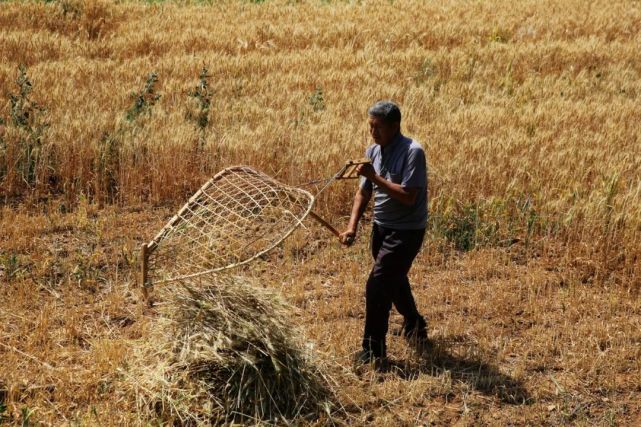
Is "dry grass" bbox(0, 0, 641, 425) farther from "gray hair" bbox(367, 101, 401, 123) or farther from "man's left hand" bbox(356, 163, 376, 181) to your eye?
"gray hair" bbox(367, 101, 401, 123)

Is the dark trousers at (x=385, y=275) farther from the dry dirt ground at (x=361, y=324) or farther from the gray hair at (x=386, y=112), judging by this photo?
the gray hair at (x=386, y=112)

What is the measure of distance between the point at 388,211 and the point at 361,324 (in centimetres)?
119

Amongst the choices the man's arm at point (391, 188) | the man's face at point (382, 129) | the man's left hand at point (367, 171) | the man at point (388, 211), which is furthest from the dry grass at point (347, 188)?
the man's face at point (382, 129)

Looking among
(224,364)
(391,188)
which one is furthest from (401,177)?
(224,364)

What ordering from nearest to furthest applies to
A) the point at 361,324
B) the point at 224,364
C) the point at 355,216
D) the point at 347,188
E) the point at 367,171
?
1. the point at 224,364
2. the point at 367,171
3. the point at 355,216
4. the point at 361,324
5. the point at 347,188

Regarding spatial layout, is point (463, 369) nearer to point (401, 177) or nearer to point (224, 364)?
point (401, 177)

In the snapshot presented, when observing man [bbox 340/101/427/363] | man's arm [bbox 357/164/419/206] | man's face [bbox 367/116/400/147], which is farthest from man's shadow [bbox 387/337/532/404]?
man's face [bbox 367/116/400/147]

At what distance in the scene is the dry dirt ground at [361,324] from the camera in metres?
5.59

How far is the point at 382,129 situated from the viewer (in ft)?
18.4

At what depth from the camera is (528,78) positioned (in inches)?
500

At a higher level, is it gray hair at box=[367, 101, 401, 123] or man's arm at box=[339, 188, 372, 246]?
gray hair at box=[367, 101, 401, 123]

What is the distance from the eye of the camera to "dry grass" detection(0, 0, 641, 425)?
5902 millimetres

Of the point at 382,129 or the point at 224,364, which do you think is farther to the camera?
the point at 382,129

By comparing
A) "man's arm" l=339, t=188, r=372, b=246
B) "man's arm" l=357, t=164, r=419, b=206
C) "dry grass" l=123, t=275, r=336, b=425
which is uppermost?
"man's arm" l=357, t=164, r=419, b=206
